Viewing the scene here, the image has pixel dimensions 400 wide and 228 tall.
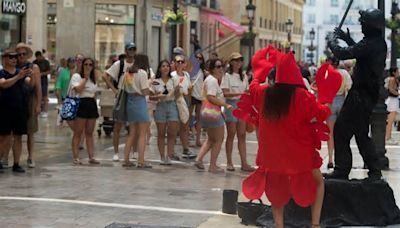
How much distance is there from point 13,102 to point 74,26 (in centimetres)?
2395

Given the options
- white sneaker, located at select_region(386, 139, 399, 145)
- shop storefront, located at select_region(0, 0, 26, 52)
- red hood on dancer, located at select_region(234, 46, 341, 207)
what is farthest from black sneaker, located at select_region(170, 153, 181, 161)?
shop storefront, located at select_region(0, 0, 26, 52)

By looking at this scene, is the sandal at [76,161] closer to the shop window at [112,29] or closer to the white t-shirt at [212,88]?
the white t-shirt at [212,88]

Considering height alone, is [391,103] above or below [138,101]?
below

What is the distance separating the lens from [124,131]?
18.2 metres

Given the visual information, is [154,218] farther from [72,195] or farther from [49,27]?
[49,27]

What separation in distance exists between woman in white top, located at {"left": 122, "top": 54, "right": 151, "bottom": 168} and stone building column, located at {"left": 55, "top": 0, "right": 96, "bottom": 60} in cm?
2298

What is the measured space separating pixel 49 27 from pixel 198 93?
21.4 meters

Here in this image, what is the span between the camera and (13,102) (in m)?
11.7

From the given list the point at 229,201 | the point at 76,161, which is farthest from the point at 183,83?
the point at 229,201

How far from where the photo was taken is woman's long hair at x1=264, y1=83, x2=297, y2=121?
6863 mm

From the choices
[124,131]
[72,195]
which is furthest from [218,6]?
[72,195]

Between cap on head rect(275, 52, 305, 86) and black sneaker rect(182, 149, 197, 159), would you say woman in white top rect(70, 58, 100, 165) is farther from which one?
cap on head rect(275, 52, 305, 86)

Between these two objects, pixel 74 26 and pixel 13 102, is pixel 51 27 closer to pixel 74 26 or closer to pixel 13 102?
pixel 74 26

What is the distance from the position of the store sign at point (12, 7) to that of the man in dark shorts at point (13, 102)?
39.9 ft
